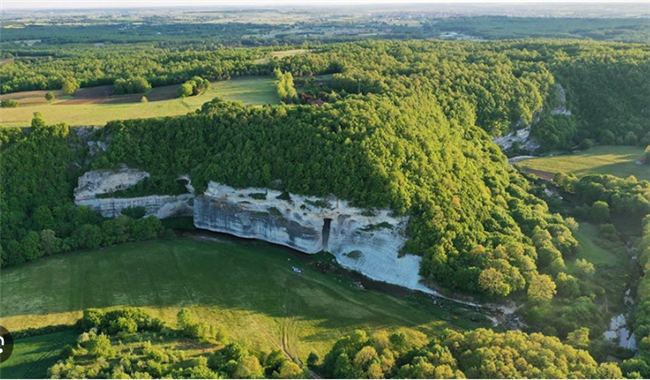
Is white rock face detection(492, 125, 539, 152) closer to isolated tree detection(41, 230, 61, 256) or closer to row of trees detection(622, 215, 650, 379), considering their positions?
row of trees detection(622, 215, 650, 379)

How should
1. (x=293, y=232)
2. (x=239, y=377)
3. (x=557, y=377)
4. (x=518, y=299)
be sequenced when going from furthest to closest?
(x=293, y=232)
(x=518, y=299)
(x=239, y=377)
(x=557, y=377)

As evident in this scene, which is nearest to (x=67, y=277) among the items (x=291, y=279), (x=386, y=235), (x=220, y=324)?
(x=220, y=324)

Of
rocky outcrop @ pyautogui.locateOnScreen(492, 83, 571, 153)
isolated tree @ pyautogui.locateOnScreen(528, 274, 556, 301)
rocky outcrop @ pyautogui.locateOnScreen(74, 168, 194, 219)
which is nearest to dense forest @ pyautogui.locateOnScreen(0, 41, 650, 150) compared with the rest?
rocky outcrop @ pyautogui.locateOnScreen(492, 83, 571, 153)

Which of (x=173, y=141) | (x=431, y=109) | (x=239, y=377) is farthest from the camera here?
(x=431, y=109)

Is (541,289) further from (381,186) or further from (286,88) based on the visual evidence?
(286,88)

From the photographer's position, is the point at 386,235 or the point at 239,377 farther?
the point at 386,235

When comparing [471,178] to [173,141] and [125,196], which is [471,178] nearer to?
[173,141]
